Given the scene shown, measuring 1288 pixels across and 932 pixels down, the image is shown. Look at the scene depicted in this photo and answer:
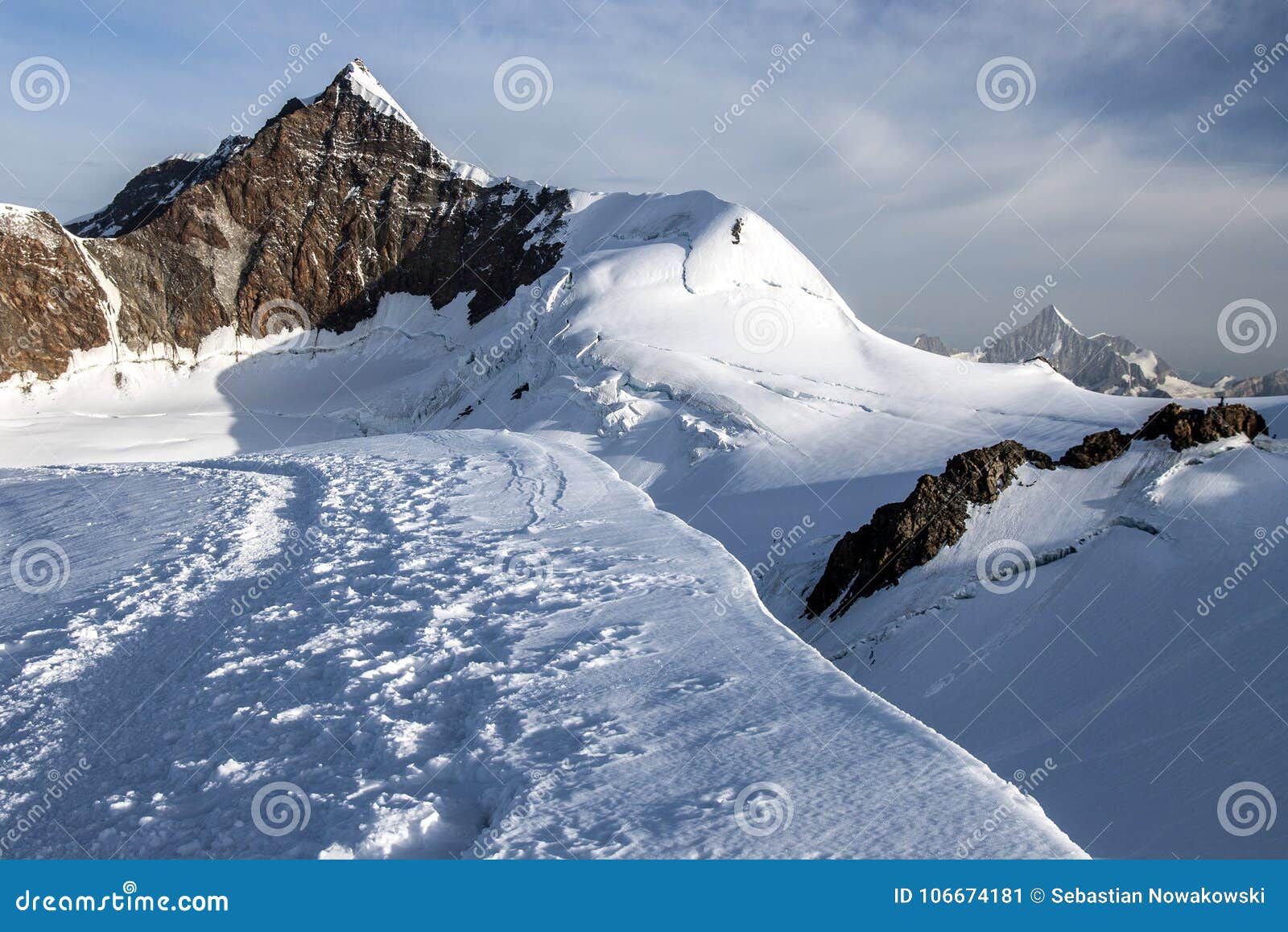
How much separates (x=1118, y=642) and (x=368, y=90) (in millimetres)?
70193

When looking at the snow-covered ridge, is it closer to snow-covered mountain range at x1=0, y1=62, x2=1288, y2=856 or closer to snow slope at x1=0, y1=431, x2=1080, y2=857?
snow-covered mountain range at x1=0, y1=62, x2=1288, y2=856

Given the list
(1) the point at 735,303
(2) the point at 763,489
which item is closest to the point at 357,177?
(1) the point at 735,303

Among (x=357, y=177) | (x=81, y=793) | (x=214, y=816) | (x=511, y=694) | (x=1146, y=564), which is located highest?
(x=357, y=177)

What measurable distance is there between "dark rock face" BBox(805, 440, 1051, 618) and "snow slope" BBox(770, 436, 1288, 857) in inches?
7.6

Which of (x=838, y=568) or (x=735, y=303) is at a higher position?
(x=735, y=303)

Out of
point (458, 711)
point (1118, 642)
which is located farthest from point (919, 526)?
point (458, 711)

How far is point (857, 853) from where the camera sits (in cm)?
319

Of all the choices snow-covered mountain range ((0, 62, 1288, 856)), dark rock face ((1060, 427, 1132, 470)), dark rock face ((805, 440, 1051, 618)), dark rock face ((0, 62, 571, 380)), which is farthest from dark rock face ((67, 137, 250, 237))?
dark rock face ((1060, 427, 1132, 470))

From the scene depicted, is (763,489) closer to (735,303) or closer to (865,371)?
(865,371)

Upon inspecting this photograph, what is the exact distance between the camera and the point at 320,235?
6009cm

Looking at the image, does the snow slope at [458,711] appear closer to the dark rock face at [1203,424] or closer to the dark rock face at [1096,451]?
the dark rock face at [1096,451]

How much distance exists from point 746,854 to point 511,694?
1871 mm

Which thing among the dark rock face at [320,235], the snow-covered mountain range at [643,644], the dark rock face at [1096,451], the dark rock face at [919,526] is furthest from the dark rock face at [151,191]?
the dark rock face at [1096,451]

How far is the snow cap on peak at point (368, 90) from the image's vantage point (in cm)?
6312
